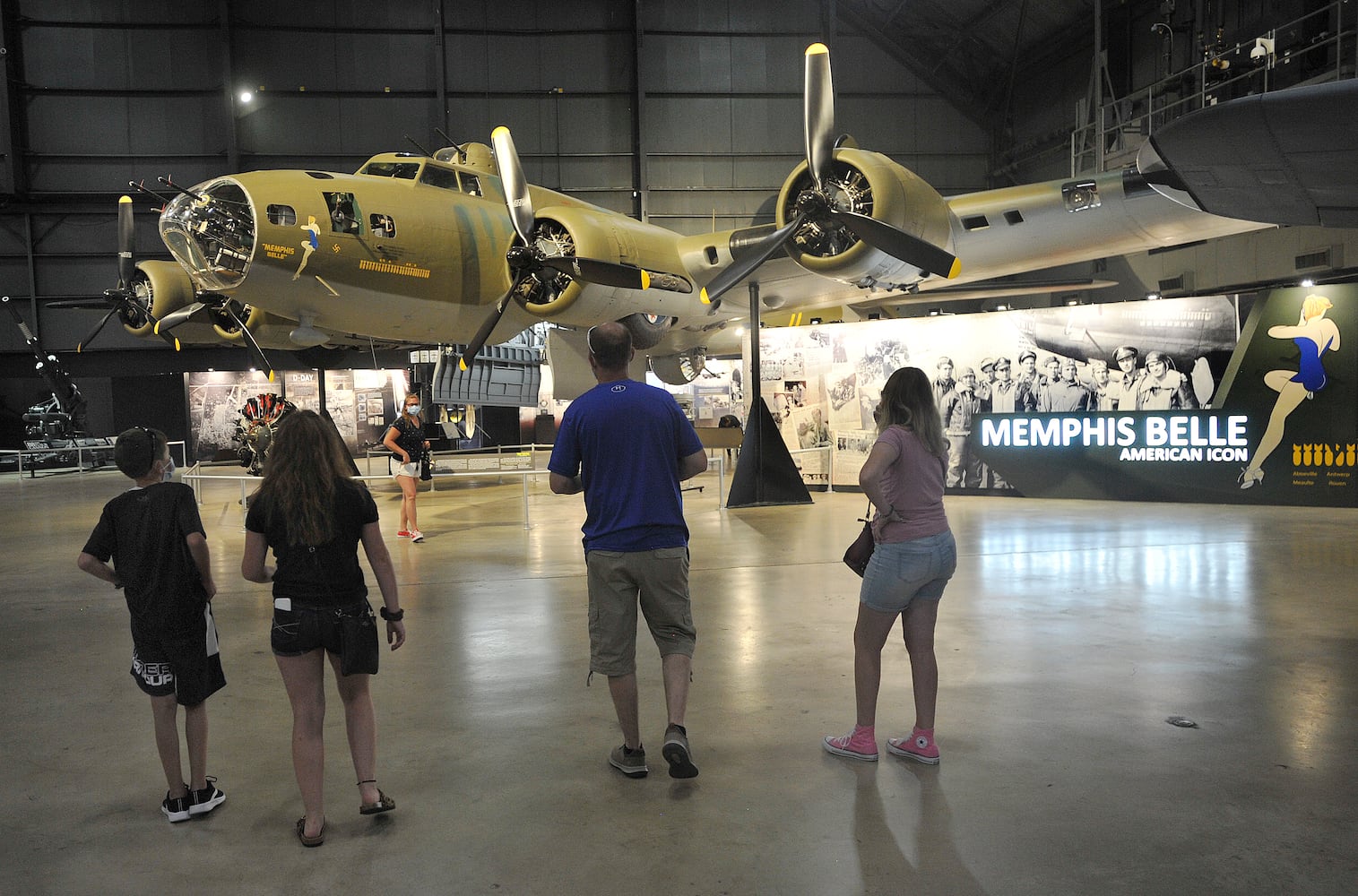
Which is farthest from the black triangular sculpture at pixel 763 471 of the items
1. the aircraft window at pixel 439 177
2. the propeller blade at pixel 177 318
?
the propeller blade at pixel 177 318

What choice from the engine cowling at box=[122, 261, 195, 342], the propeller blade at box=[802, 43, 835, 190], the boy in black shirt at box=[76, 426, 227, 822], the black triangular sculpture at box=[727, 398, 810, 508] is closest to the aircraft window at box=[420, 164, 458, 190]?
the propeller blade at box=[802, 43, 835, 190]

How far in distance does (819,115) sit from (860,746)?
8.28m

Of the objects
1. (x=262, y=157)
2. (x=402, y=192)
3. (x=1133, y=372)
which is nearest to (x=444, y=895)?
(x=402, y=192)

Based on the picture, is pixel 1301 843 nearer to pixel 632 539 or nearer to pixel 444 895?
pixel 632 539

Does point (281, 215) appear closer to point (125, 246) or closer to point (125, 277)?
point (125, 246)

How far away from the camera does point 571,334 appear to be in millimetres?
15672

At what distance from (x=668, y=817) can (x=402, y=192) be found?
1088 centimetres

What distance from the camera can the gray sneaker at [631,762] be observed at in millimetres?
3816

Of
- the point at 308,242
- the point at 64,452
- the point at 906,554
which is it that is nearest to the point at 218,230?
Result: the point at 308,242

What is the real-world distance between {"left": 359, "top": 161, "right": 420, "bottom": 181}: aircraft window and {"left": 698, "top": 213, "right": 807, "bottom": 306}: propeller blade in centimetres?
488

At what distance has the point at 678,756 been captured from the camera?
3.75 m

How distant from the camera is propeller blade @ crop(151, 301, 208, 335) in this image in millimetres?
15406

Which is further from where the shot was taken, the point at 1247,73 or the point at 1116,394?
the point at 1116,394

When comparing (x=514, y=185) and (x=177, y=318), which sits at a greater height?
(x=514, y=185)
